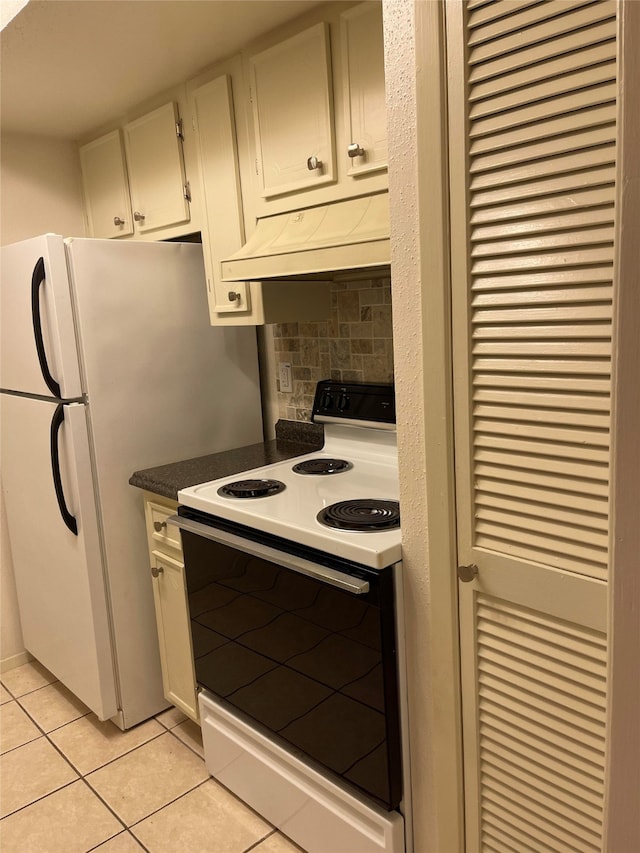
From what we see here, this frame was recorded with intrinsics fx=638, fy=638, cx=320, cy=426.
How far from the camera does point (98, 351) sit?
6.93 feet

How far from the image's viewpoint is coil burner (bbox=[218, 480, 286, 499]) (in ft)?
5.97

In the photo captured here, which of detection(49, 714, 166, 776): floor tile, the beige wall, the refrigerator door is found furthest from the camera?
the beige wall

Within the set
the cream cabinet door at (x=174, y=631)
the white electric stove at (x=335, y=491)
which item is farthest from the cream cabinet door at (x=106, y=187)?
the cream cabinet door at (x=174, y=631)

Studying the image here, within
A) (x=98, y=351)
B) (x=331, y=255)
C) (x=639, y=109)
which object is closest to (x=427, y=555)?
(x=331, y=255)

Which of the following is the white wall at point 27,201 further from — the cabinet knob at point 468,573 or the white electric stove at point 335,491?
the cabinet knob at point 468,573

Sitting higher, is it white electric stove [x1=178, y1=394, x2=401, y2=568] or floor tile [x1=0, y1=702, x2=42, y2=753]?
white electric stove [x1=178, y1=394, x2=401, y2=568]

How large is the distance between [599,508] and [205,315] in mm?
1714

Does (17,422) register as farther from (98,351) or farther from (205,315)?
(205,315)

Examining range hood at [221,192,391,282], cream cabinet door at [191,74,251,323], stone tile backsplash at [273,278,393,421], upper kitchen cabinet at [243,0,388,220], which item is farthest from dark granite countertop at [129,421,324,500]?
upper kitchen cabinet at [243,0,388,220]

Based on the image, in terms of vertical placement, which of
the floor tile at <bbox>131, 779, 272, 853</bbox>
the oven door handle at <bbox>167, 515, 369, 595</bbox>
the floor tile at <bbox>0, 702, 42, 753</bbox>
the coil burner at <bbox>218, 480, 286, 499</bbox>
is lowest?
the floor tile at <bbox>131, 779, 272, 853</bbox>

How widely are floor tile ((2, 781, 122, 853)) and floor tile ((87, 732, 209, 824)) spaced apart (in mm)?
43

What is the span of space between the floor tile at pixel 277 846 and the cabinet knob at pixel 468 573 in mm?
1120

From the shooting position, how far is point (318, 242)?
164cm

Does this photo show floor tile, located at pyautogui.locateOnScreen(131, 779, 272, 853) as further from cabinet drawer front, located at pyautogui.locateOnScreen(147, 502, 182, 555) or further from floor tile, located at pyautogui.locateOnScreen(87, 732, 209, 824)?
cabinet drawer front, located at pyautogui.locateOnScreen(147, 502, 182, 555)
